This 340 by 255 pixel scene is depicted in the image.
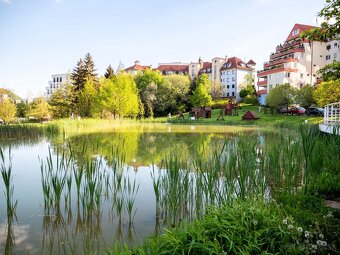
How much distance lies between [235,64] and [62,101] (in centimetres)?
4488

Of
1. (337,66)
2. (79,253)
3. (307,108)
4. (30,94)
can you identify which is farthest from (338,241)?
(30,94)

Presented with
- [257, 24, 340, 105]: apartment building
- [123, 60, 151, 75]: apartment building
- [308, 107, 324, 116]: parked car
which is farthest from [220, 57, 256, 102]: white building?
[308, 107, 324, 116]: parked car

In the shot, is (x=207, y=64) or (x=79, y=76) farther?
(x=207, y=64)

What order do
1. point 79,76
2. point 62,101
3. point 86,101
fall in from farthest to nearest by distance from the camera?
point 79,76 → point 86,101 → point 62,101

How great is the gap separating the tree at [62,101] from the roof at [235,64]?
42.6 m

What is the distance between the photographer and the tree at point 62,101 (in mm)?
33406

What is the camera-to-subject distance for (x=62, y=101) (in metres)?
33.2

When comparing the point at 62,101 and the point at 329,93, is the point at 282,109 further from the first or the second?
the point at 62,101

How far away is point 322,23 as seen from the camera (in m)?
6.97

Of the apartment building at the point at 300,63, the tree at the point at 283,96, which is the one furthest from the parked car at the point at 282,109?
the apartment building at the point at 300,63

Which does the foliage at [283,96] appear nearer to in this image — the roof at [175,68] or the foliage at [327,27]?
the foliage at [327,27]

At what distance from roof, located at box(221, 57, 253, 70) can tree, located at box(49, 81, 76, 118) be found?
42.6m

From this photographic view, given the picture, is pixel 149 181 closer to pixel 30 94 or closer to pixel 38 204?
pixel 38 204

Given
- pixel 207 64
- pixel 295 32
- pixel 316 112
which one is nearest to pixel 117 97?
pixel 316 112
